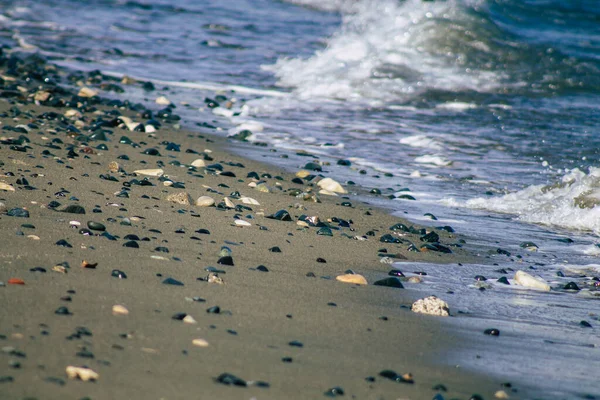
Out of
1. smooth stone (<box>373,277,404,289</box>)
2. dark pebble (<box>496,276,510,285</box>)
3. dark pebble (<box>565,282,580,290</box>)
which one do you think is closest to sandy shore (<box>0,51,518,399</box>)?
smooth stone (<box>373,277,404,289</box>)

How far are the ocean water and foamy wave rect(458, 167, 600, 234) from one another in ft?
0.06

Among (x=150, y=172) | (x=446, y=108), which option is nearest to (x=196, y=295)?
(x=150, y=172)

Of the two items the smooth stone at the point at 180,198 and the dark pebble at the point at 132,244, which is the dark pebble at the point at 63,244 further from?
the smooth stone at the point at 180,198

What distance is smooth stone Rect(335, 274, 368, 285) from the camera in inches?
150

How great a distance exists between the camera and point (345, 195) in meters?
6.11

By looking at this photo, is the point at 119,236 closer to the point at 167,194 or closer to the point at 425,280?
the point at 167,194

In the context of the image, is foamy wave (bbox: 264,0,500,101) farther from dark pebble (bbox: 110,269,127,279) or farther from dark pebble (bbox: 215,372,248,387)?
dark pebble (bbox: 215,372,248,387)

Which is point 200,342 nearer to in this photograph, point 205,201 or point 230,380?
point 230,380

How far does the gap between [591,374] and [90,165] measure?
3874 millimetres

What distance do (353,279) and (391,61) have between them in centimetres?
997

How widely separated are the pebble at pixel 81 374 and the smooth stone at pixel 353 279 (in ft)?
5.82

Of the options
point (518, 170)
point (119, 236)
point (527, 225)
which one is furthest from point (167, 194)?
point (518, 170)

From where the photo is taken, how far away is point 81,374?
2.22m

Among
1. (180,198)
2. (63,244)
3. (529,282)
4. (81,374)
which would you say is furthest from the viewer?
(180,198)
